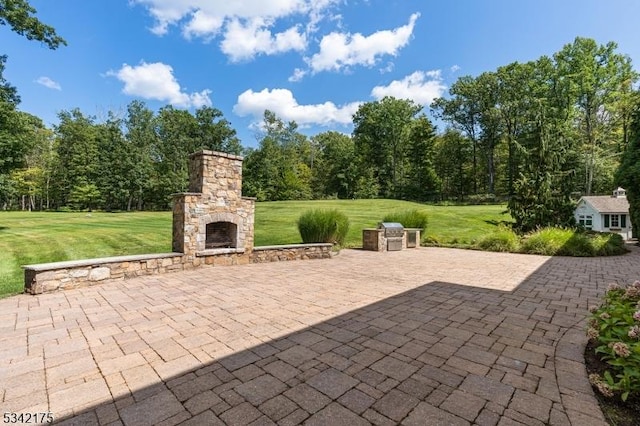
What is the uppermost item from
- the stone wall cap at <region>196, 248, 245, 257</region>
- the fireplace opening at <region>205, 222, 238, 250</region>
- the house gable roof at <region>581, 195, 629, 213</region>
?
the house gable roof at <region>581, 195, 629, 213</region>

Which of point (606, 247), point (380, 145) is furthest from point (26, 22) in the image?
point (380, 145)

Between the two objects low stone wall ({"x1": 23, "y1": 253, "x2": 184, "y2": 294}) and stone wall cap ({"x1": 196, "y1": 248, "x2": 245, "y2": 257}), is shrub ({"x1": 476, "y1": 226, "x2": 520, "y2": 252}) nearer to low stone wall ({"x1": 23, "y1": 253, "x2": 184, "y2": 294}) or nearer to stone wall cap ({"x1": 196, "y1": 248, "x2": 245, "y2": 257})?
stone wall cap ({"x1": 196, "y1": 248, "x2": 245, "y2": 257})

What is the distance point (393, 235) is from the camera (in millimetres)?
10383

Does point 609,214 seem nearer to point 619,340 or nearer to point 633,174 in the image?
point 633,174

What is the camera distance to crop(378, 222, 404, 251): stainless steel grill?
1026cm

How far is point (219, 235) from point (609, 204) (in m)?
26.1

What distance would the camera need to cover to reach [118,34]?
10602mm

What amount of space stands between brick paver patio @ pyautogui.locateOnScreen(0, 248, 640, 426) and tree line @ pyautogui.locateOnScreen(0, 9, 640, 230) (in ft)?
91.0

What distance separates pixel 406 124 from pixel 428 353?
41256mm

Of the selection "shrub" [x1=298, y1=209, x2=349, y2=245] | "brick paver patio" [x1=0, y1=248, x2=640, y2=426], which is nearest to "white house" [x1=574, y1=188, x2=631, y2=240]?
"shrub" [x1=298, y1=209, x2=349, y2=245]

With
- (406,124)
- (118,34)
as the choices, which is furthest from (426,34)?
(406,124)

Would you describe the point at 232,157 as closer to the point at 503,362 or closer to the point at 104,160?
the point at 503,362

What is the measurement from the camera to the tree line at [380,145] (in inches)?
1050

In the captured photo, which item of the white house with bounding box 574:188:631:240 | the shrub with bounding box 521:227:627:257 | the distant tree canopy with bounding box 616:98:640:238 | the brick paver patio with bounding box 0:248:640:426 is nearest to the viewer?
the brick paver patio with bounding box 0:248:640:426
